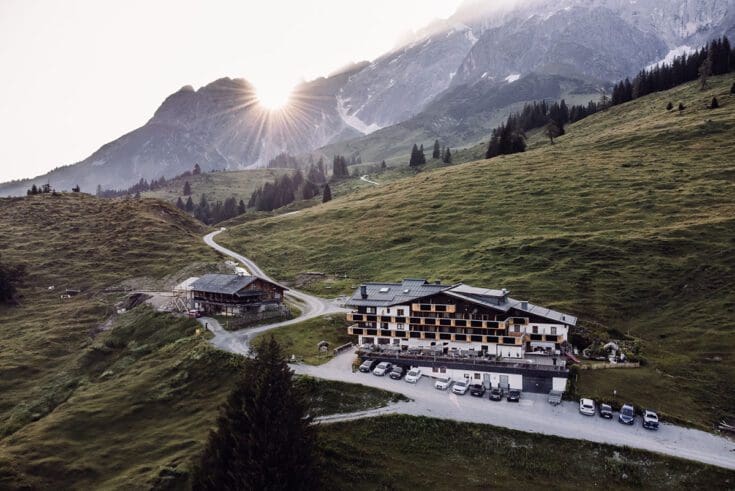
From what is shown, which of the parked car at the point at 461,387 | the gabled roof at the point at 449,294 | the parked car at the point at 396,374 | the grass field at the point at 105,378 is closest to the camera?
the grass field at the point at 105,378

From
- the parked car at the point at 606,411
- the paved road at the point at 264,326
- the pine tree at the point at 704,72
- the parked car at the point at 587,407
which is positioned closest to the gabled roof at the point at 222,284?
the paved road at the point at 264,326

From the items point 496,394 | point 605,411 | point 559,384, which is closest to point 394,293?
point 496,394

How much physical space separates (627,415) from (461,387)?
18523 millimetres

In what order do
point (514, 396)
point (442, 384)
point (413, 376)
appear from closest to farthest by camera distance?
1. point (514, 396)
2. point (442, 384)
3. point (413, 376)

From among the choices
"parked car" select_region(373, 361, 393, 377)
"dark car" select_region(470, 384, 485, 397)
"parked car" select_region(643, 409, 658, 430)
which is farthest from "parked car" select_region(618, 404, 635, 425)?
"parked car" select_region(373, 361, 393, 377)

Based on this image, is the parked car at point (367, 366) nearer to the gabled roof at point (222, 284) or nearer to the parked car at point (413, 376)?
the parked car at point (413, 376)

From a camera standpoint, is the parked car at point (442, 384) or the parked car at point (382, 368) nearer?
the parked car at point (442, 384)

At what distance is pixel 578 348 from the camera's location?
71.2 metres

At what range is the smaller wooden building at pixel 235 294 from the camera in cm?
9506

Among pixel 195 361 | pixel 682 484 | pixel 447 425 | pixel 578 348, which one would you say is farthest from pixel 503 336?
pixel 195 361

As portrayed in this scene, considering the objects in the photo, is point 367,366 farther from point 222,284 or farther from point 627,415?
point 222,284

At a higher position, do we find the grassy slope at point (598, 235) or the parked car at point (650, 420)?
the grassy slope at point (598, 235)

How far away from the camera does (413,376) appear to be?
6656cm

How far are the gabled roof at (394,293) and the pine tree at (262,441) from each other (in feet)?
87.4
